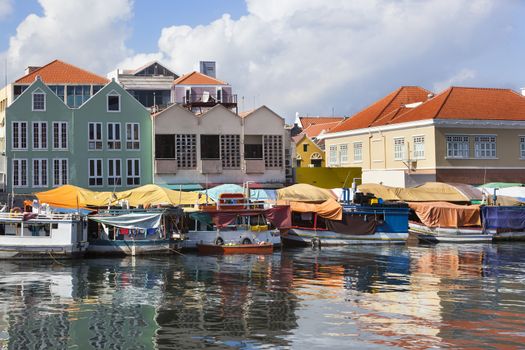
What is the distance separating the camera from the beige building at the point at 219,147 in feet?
217

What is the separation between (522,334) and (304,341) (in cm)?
684

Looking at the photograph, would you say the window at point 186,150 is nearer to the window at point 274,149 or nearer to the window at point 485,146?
the window at point 274,149

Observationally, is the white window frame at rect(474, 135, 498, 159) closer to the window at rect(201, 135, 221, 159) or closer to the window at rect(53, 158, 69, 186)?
the window at rect(201, 135, 221, 159)

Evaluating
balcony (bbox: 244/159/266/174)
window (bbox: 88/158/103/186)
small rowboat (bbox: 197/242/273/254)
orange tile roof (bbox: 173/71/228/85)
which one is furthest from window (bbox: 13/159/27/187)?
orange tile roof (bbox: 173/71/228/85)

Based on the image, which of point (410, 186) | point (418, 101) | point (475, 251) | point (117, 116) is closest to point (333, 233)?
point (475, 251)

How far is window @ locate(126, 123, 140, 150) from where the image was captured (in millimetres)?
66000

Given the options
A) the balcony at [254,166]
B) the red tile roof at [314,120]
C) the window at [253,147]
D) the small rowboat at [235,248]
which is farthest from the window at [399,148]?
the red tile roof at [314,120]

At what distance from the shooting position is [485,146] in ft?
235

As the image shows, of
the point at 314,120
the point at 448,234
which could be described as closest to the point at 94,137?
the point at 448,234

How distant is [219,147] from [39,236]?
77.5 feet

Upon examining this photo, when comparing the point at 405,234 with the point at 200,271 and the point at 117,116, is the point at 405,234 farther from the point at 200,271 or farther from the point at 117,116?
the point at 117,116

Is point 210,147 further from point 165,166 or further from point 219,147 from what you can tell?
point 165,166

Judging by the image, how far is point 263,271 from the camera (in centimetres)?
4162

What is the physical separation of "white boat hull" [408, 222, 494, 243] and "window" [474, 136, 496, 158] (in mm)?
12603
